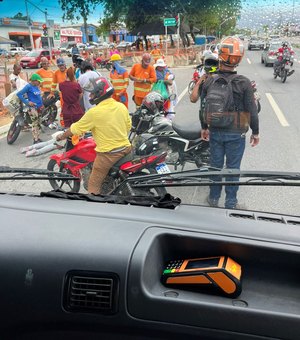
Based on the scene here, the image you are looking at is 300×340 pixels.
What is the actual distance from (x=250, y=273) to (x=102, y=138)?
9.40 ft

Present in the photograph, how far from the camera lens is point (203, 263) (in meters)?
1.57

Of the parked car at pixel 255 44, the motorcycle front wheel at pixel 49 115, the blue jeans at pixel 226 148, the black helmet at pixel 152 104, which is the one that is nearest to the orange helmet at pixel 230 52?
the blue jeans at pixel 226 148

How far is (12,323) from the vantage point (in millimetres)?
1527

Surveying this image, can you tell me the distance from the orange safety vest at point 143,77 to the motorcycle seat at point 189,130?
157 inches

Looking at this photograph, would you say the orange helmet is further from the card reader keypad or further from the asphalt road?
the card reader keypad

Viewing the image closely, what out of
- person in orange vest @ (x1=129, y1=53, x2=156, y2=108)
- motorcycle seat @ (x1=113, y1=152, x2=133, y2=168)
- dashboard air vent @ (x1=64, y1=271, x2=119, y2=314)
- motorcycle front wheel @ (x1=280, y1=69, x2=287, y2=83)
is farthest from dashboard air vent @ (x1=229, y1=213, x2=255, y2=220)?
motorcycle front wheel @ (x1=280, y1=69, x2=287, y2=83)

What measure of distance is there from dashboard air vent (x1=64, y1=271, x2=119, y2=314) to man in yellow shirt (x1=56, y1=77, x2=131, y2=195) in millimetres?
2523

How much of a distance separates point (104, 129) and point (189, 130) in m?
1.20

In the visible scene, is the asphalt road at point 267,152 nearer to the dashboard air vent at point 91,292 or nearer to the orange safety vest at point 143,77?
the dashboard air vent at point 91,292

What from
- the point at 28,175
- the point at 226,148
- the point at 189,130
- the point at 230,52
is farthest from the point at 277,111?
the point at 28,175

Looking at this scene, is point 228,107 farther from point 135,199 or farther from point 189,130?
point 135,199

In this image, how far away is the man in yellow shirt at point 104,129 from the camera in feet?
13.3

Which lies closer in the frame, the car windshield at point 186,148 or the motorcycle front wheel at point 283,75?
the car windshield at point 186,148

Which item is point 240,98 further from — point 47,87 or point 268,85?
point 268,85
